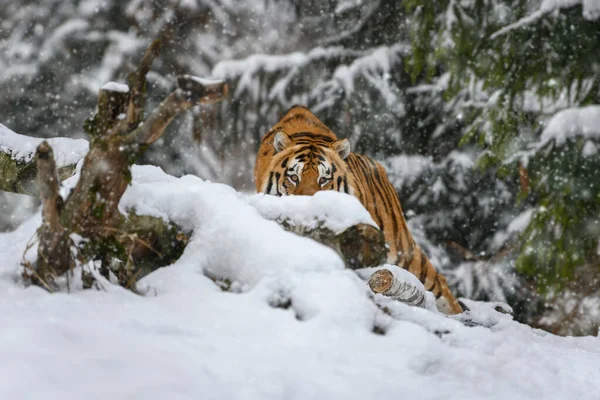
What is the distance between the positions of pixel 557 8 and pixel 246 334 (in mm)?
3533

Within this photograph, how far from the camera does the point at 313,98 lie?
319 inches

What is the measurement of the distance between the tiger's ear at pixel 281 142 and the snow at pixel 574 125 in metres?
1.79

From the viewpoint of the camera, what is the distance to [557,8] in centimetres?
420

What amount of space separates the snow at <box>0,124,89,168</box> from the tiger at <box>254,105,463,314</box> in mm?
1248

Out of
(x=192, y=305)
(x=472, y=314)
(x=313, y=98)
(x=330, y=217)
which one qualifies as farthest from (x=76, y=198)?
(x=313, y=98)

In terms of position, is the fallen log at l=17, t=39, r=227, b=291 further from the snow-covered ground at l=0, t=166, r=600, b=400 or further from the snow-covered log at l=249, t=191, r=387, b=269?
the snow-covered log at l=249, t=191, r=387, b=269

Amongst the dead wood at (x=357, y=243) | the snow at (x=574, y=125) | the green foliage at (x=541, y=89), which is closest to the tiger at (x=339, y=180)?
the green foliage at (x=541, y=89)

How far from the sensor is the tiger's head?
160 inches

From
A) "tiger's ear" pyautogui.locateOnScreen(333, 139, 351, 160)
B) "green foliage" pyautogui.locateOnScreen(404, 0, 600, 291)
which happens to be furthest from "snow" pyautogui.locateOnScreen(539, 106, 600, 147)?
"tiger's ear" pyautogui.locateOnScreen(333, 139, 351, 160)

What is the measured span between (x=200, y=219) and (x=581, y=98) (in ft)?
10.7

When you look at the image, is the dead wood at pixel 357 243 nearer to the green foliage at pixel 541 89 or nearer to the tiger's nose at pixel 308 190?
the tiger's nose at pixel 308 190

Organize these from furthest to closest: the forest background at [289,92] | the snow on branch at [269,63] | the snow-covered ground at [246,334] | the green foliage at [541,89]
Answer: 1. the snow on branch at [269,63]
2. the forest background at [289,92]
3. the green foliage at [541,89]
4. the snow-covered ground at [246,334]

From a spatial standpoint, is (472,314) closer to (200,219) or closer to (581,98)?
(200,219)

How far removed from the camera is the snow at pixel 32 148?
12.1ft
